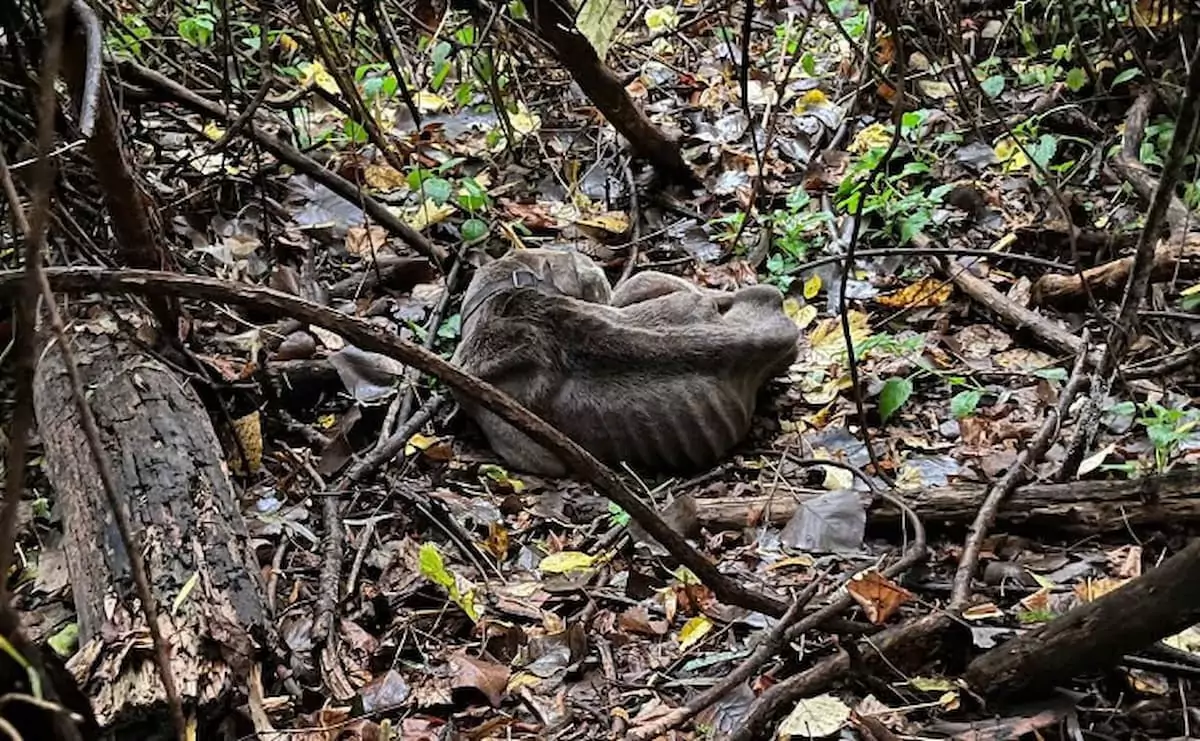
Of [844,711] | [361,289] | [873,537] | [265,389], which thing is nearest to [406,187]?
[361,289]

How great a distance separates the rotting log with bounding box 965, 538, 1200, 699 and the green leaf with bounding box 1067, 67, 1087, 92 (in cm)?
321

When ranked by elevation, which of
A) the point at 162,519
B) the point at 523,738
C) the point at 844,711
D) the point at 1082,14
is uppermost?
the point at 1082,14

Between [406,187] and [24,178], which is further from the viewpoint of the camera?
[406,187]

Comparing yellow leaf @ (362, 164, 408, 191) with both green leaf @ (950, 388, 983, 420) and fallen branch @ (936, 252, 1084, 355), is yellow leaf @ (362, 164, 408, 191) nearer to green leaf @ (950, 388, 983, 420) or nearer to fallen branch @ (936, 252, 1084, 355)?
fallen branch @ (936, 252, 1084, 355)

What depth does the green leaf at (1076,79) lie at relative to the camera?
482 cm

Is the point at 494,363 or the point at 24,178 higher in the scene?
the point at 24,178

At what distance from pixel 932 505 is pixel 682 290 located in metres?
1.19

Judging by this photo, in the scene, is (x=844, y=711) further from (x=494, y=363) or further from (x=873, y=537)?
(x=494, y=363)

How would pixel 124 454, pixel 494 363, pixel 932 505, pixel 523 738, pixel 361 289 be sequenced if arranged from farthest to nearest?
pixel 361 289
pixel 494 363
pixel 932 505
pixel 124 454
pixel 523 738

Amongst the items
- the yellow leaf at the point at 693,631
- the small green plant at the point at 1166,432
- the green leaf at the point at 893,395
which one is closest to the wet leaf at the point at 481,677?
the yellow leaf at the point at 693,631

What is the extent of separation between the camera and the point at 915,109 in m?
5.00

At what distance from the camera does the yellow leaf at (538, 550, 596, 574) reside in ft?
10.1

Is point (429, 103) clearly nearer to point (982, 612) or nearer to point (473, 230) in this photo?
point (473, 230)

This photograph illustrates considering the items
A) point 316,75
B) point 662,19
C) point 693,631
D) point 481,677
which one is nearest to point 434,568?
point 481,677
